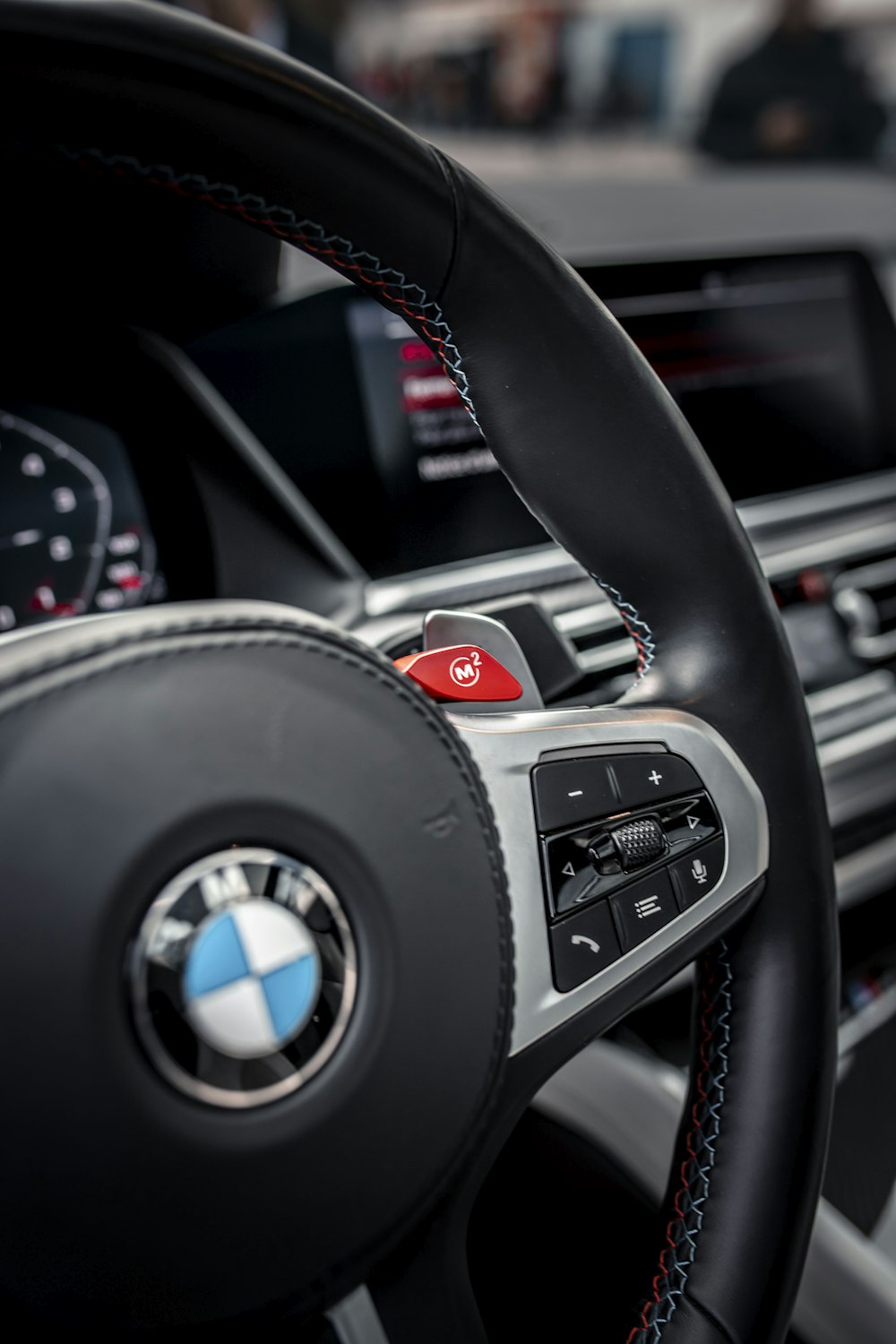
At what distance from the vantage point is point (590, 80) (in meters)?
5.48

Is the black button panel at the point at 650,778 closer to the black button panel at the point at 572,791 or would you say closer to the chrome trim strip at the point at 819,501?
the black button panel at the point at 572,791

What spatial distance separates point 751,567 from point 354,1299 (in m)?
0.38

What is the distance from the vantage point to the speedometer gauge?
93 cm

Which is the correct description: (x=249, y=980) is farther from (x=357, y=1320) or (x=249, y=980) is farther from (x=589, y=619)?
(x=589, y=619)

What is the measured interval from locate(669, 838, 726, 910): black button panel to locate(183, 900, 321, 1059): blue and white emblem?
21 cm

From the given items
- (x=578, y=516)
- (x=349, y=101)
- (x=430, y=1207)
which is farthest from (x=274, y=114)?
(x=430, y=1207)

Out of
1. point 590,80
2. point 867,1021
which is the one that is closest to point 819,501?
point 867,1021

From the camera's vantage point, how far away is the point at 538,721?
52 centimetres

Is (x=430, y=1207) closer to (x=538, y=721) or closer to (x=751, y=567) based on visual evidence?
(x=538, y=721)

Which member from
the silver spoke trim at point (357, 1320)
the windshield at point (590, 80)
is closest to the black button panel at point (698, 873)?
the silver spoke trim at point (357, 1320)

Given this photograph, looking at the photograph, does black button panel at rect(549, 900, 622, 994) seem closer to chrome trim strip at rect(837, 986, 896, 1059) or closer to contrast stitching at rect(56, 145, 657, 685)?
contrast stitching at rect(56, 145, 657, 685)

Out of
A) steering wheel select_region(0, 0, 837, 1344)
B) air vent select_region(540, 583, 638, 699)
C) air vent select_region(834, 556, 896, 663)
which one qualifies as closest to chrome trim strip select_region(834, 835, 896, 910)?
air vent select_region(834, 556, 896, 663)

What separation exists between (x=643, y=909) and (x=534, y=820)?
0.25 feet

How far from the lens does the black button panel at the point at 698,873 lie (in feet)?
1.77
